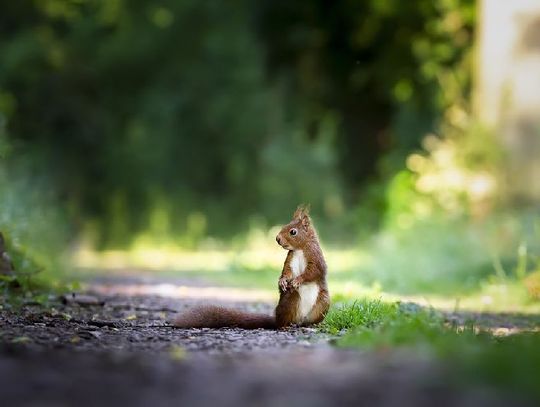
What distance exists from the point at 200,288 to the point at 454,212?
454cm

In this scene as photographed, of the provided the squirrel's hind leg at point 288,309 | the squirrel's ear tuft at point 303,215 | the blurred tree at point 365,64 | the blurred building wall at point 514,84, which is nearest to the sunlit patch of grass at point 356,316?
the squirrel's hind leg at point 288,309

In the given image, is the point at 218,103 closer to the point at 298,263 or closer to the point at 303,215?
the point at 303,215

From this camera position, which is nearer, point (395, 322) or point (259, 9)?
point (395, 322)

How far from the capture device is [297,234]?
8227 mm

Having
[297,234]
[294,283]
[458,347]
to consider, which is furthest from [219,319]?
[458,347]

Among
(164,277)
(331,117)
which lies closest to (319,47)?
(331,117)

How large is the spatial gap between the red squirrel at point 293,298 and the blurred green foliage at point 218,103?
16157 mm

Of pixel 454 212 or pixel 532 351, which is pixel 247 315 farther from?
pixel 454 212

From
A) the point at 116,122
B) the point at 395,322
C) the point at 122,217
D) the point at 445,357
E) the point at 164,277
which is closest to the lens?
the point at 445,357

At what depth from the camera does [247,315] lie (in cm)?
827

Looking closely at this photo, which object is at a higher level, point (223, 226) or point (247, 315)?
point (223, 226)

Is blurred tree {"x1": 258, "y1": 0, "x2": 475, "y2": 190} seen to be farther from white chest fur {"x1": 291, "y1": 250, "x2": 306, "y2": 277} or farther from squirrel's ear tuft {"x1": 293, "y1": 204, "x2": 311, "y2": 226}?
white chest fur {"x1": 291, "y1": 250, "x2": 306, "y2": 277}

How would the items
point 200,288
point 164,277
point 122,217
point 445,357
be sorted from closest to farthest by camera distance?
point 445,357, point 200,288, point 164,277, point 122,217

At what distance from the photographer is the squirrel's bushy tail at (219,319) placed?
323 inches
